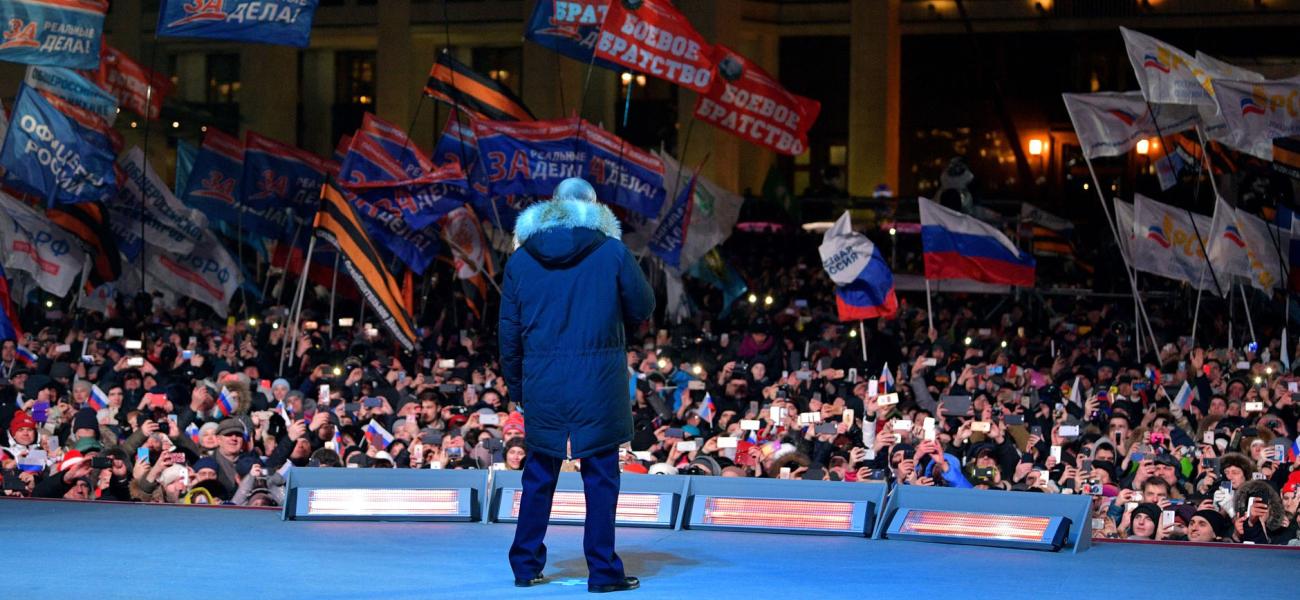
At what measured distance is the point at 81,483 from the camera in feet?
38.8

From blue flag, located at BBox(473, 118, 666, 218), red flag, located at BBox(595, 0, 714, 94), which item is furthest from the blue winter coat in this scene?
blue flag, located at BBox(473, 118, 666, 218)

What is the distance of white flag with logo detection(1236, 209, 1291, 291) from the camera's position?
824 inches

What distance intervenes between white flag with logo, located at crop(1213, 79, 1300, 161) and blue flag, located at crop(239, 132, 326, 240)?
12.3m

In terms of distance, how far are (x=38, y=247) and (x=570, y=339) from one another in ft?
54.7

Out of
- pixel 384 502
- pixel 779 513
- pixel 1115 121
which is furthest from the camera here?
pixel 1115 121

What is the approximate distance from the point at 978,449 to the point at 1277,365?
7467 millimetres

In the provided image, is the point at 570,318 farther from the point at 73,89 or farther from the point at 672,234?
the point at 672,234

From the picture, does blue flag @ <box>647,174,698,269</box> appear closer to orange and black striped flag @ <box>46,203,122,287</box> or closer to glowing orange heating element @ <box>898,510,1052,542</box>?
orange and black striped flag @ <box>46,203,122,287</box>

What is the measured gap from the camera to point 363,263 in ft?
62.3

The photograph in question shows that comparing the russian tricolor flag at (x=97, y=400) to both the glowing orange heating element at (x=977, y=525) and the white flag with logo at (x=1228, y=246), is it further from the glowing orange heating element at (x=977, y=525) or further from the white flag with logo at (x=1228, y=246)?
the white flag with logo at (x=1228, y=246)

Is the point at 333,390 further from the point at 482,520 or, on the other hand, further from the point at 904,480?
the point at 482,520

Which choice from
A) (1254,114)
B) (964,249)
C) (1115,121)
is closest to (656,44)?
(964,249)

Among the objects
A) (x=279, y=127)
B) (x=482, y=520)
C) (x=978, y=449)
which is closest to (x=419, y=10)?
(x=279, y=127)

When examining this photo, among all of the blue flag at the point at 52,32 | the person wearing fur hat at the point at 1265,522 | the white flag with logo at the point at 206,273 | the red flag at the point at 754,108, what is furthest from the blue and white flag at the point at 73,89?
the person wearing fur hat at the point at 1265,522
